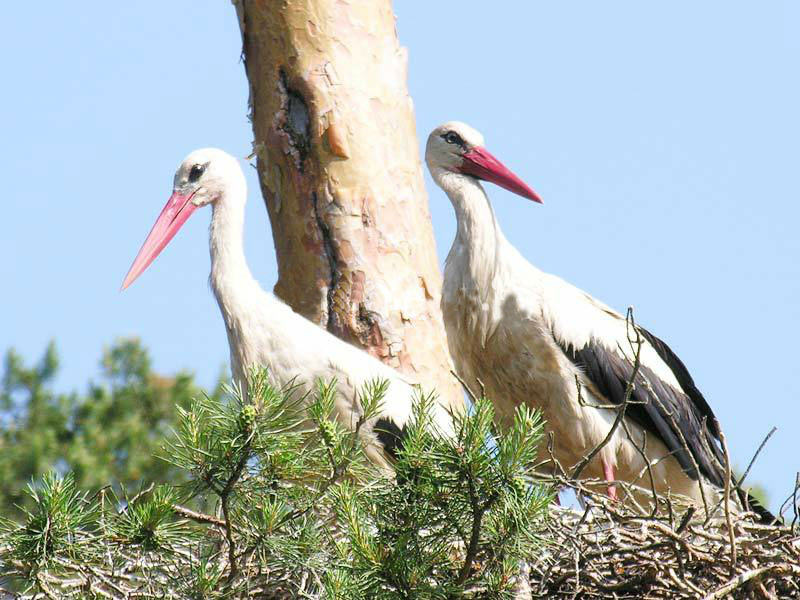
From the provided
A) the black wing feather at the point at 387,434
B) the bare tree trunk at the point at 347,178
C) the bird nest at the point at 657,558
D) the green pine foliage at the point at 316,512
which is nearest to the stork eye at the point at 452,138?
the bare tree trunk at the point at 347,178

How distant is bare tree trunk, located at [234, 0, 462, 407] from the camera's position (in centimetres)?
575

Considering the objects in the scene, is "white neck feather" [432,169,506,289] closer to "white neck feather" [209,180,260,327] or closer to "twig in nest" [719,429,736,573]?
"white neck feather" [209,180,260,327]

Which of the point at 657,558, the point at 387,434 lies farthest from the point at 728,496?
the point at 387,434

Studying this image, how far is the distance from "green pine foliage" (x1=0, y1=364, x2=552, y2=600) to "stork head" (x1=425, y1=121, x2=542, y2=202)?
2826 millimetres

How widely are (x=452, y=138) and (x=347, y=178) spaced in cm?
67

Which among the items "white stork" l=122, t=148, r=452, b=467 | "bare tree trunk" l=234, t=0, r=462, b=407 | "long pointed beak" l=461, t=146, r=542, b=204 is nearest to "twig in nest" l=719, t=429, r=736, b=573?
"white stork" l=122, t=148, r=452, b=467

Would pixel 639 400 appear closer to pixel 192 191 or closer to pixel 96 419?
pixel 192 191

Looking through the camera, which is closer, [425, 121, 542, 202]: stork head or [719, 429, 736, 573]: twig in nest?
[719, 429, 736, 573]: twig in nest

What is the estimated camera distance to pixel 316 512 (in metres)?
3.48

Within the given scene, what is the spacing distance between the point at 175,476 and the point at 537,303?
261 cm

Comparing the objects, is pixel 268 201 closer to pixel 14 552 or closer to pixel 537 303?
pixel 537 303

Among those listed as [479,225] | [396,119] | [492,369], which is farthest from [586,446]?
[396,119]

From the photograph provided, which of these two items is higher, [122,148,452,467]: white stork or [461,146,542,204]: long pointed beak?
[461,146,542,204]: long pointed beak

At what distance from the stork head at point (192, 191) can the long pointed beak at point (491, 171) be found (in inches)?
41.3
